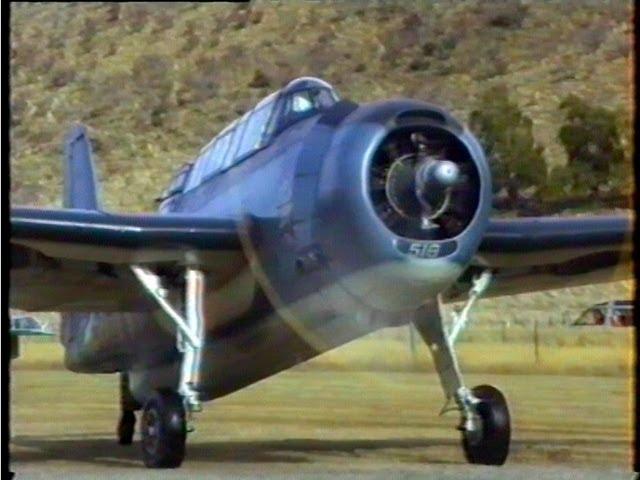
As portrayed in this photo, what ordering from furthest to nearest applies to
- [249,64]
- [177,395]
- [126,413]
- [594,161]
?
[126,413] → [249,64] → [594,161] → [177,395]

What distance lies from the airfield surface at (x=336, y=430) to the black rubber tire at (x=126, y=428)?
3.7 inches

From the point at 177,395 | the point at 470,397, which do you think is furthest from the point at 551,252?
the point at 177,395

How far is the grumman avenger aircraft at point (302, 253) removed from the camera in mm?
7352

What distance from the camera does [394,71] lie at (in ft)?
32.8

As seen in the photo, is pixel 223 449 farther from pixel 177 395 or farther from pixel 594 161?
pixel 594 161

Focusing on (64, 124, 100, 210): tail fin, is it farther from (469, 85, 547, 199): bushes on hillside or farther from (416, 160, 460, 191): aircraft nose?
(416, 160, 460, 191): aircraft nose

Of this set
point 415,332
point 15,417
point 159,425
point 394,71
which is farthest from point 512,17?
point 15,417

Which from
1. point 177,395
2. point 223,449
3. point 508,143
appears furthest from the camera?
point 223,449

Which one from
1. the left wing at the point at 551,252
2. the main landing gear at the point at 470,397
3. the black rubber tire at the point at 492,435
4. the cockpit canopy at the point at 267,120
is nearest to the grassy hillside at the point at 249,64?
the cockpit canopy at the point at 267,120

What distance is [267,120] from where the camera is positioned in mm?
8602

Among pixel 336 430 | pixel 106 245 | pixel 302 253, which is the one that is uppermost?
pixel 302 253

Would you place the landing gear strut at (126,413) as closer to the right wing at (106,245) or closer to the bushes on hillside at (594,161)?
the right wing at (106,245)

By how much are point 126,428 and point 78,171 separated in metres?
2.26

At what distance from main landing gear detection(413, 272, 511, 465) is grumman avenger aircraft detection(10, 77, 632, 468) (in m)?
0.01
